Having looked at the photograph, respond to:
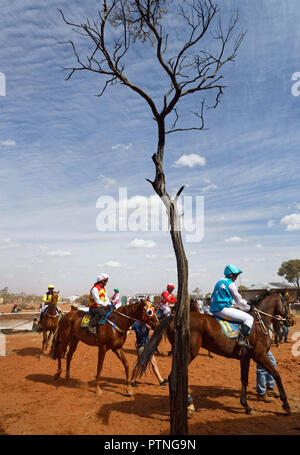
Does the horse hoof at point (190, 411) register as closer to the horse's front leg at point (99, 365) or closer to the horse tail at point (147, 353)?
the horse tail at point (147, 353)

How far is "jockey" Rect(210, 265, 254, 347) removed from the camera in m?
6.39

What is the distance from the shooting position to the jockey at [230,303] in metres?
6.39

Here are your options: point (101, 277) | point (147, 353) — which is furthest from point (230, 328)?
point (101, 277)

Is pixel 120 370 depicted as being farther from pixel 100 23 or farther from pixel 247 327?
pixel 100 23

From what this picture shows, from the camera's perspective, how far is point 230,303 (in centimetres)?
664

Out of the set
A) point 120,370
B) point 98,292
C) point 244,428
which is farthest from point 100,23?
point 120,370

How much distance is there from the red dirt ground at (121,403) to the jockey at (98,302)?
1.72m

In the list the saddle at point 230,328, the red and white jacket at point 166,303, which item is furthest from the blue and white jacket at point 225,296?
the red and white jacket at point 166,303

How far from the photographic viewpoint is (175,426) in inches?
160

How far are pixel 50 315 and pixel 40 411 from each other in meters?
5.87

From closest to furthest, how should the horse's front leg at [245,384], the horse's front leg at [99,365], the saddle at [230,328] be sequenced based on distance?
the horse's front leg at [245,384] → the saddle at [230,328] → the horse's front leg at [99,365]

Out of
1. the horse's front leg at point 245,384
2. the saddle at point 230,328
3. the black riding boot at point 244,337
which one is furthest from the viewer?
the saddle at point 230,328

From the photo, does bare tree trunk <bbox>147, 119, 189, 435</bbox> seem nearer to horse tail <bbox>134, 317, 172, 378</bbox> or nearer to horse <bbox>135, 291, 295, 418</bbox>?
horse tail <bbox>134, 317, 172, 378</bbox>
